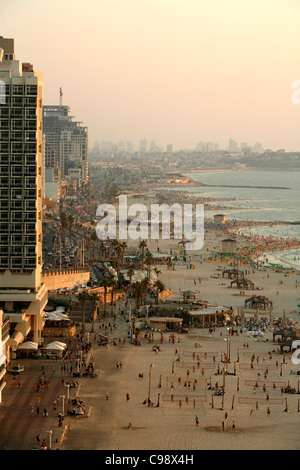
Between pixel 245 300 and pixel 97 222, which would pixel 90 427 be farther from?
pixel 97 222

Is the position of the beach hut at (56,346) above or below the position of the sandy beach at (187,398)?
above

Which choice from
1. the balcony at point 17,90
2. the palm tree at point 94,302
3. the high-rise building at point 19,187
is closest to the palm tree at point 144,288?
the palm tree at point 94,302

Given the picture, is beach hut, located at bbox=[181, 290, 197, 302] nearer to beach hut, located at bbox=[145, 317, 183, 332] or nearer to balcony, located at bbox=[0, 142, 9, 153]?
beach hut, located at bbox=[145, 317, 183, 332]

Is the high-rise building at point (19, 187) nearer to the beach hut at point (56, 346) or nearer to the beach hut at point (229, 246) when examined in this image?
the beach hut at point (56, 346)

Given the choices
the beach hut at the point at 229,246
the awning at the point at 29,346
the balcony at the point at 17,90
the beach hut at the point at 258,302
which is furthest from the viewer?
the beach hut at the point at 229,246

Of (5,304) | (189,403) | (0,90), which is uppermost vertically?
(0,90)

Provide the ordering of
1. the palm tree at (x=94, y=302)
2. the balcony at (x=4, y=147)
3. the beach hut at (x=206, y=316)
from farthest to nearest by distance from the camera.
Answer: the beach hut at (x=206, y=316) < the palm tree at (x=94, y=302) < the balcony at (x=4, y=147)

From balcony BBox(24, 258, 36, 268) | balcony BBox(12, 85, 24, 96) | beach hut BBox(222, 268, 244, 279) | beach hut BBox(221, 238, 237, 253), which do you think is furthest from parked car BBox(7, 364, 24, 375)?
beach hut BBox(221, 238, 237, 253)
